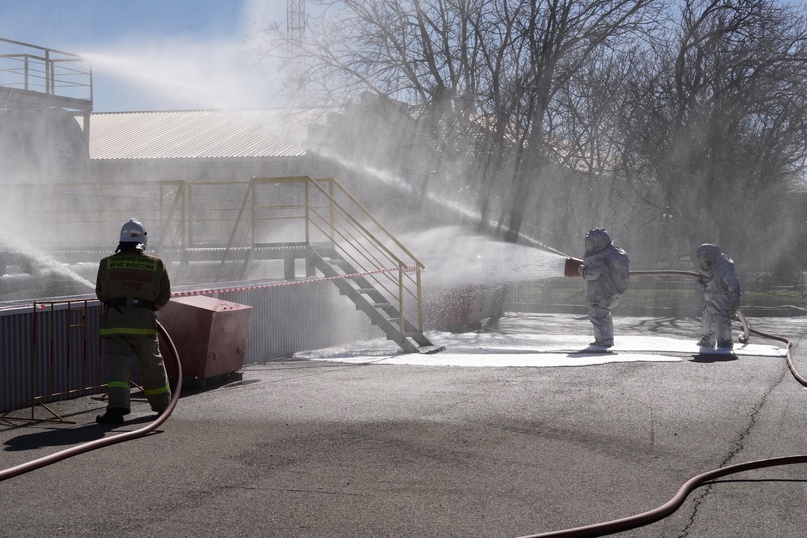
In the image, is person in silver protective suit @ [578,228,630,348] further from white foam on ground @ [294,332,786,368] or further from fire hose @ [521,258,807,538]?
fire hose @ [521,258,807,538]

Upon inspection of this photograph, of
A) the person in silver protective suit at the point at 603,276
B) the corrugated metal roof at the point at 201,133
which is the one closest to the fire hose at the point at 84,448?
the person in silver protective suit at the point at 603,276

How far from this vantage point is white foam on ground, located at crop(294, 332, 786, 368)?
38.2 ft

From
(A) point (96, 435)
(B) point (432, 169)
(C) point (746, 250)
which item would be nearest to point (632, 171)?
(C) point (746, 250)

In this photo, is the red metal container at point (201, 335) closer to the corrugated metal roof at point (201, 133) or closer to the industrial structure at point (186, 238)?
the industrial structure at point (186, 238)

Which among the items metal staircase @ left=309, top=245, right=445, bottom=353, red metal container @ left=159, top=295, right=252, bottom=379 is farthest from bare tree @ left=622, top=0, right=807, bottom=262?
red metal container @ left=159, top=295, right=252, bottom=379

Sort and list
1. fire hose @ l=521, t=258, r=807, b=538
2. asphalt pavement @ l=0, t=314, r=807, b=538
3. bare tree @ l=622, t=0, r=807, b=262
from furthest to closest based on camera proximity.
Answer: bare tree @ l=622, t=0, r=807, b=262
asphalt pavement @ l=0, t=314, r=807, b=538
fire hose @ l=521, t=258, r=807, b=538

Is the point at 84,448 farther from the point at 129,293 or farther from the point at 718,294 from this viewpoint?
the point at 718,294

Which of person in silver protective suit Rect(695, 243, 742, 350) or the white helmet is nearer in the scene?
the white helmet

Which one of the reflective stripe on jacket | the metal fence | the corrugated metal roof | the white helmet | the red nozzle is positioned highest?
the corrugated metal roof

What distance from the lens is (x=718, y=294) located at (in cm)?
1271

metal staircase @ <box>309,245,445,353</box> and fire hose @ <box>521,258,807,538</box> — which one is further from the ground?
metal staircase @ <box>309,245,445,353</box>

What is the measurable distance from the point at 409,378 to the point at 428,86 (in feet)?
51.2

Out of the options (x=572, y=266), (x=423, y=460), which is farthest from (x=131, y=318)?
(x=572, y=266)

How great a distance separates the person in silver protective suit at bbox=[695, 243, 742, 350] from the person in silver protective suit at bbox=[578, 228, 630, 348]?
1186 millimetres
